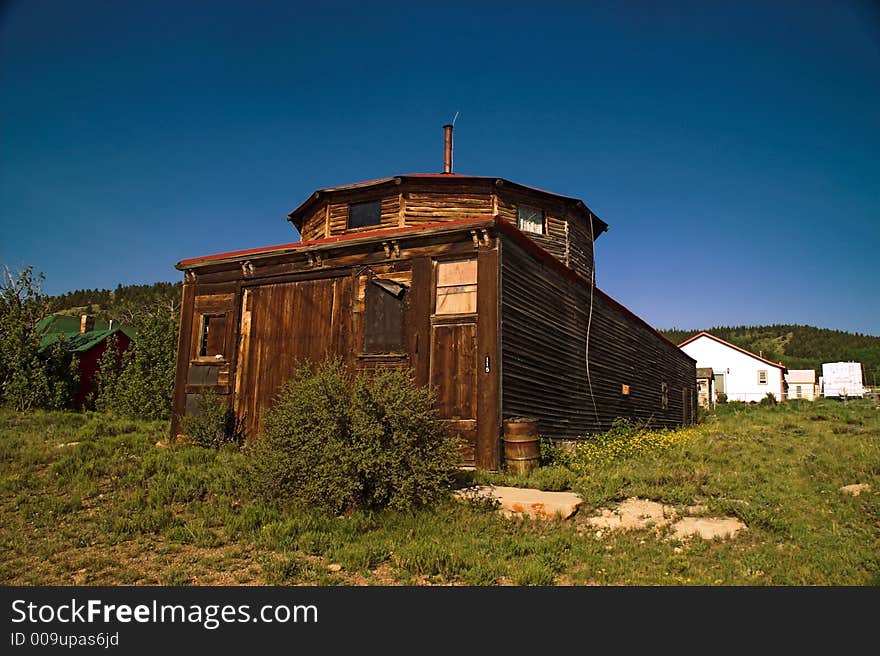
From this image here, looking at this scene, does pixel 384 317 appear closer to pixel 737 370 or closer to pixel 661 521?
pixel 661 521

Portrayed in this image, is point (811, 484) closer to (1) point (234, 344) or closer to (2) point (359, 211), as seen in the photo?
(1) point (234, 344)

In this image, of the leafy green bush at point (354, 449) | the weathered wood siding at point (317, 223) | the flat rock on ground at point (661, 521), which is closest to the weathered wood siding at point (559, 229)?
the weathered wood siding at point (317, 223)

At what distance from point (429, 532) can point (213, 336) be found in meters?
9.23

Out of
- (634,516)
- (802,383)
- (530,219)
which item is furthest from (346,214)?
(802,383)

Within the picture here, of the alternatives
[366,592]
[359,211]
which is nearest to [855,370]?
[359,211]

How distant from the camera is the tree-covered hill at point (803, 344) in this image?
89438 mm

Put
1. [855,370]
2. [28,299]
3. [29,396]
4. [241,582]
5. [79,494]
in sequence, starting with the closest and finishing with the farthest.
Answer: [241,582] < [79,494] < [29,396] < [28,299] < [855,370]

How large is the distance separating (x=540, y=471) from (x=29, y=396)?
1986cm

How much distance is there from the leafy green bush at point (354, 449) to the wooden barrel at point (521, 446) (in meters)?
1.88

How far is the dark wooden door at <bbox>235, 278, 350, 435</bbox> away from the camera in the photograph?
467 inches

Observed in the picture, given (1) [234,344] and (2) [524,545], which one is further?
(1) [234,344]

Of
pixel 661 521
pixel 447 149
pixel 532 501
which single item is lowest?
pixel 661 521

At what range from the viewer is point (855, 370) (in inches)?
2202

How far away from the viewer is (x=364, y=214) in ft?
66.1
